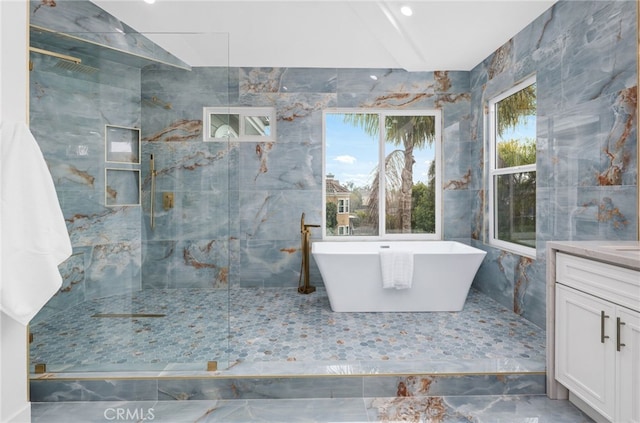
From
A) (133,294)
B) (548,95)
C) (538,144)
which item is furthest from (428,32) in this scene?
(133,294)

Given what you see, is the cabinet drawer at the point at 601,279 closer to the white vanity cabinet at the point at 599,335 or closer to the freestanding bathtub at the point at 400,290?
the white vanity cabinet at the point at 599,335

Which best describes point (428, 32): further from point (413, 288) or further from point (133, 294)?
point (133, 294)

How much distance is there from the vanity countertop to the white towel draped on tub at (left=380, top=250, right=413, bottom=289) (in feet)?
4.25

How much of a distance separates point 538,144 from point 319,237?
2493 mm

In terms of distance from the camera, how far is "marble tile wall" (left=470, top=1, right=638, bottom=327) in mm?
2268

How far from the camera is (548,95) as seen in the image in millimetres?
2951

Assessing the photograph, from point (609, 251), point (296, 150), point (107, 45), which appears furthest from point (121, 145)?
point (609, 251)

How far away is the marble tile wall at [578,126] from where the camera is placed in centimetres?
227

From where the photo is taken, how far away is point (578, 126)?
2.63m

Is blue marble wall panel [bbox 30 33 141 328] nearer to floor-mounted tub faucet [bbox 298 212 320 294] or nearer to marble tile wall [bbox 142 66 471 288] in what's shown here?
marble tile wall [bbox 142 66 471 288]

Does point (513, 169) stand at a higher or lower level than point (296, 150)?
lower

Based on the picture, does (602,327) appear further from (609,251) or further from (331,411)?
(331,411)

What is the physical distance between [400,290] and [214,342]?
1769 millimetres

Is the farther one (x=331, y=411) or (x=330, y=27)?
(x=330, y=27)
